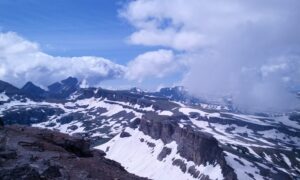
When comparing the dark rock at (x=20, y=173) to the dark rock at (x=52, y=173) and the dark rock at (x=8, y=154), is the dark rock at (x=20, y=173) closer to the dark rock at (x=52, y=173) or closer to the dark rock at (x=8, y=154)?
the dark rock at (x=52, y=173)

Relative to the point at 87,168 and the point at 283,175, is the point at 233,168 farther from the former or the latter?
the point at 87,168

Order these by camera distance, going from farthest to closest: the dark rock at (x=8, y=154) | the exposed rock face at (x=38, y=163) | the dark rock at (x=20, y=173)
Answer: the dark rock at (x=8, y=154), the exposed rock face at (x=38, y=163), the dark rock at (x=20, y=173)

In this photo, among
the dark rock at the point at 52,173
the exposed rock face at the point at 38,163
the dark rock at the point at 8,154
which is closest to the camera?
the exposed rock face at the point at 38,163

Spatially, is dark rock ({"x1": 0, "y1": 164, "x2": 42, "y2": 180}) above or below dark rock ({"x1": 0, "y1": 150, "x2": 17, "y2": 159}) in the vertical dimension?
below

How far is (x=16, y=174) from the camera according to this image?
108ft

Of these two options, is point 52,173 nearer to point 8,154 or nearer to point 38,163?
point 38,163

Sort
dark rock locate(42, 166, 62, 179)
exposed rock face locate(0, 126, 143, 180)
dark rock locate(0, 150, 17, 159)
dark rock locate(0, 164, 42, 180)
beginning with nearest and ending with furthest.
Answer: dark rock locate(0, 164, 42, 180), exposed rock face locate(0, 126, 143, 180), dark rock locate(42, 166, 62, 179), dark rock locate(0, 150, 17, 159)

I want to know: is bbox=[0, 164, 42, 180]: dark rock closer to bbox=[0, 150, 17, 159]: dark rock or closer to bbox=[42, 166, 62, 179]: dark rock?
bbox=[42, 166, 62, 179]: dark rock

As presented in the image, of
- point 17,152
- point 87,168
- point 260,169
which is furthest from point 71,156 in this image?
point 260,169

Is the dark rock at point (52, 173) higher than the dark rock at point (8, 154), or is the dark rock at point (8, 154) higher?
the dark rock at point (8, 154)

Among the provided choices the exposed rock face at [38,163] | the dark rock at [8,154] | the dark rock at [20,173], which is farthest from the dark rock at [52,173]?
the dark rock at [8,154]

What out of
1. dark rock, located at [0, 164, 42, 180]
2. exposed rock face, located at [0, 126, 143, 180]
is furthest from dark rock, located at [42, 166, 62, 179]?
dark rock, located at [0, 164, 42, 180]

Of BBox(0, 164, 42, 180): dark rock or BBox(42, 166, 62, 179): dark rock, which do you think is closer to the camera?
BBox(0, 164, 42, 180): dark rock

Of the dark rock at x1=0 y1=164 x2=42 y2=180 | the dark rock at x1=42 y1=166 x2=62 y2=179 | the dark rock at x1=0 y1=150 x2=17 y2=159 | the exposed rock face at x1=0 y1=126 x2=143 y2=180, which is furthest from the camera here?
the dark rock at x1=0 y1=150 x2=17 y2=159
